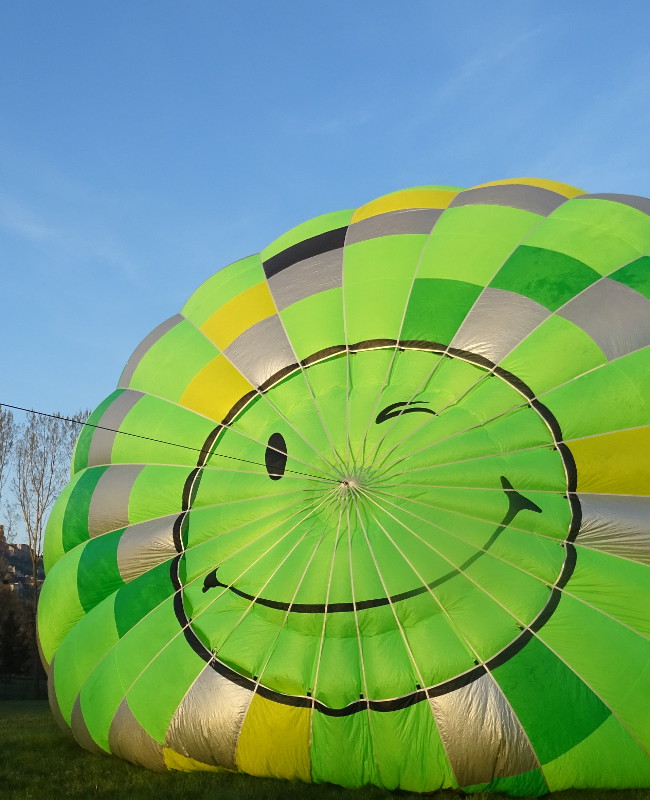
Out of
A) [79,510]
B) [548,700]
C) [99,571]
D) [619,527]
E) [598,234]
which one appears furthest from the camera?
[79,510]

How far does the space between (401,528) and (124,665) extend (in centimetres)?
203

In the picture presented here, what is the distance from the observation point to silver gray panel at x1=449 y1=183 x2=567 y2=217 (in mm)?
5461

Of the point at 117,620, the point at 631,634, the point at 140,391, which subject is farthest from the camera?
the point at 140,391

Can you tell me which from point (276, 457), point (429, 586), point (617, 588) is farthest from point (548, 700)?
point (276, 457)

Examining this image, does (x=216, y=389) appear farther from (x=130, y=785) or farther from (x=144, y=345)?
(x=130, y=785)

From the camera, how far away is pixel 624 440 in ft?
14.4

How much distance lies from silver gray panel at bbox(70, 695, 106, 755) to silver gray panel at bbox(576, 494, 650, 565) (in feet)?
11.0

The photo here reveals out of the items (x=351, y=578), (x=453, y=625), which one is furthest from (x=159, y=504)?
(x=453, y=625)

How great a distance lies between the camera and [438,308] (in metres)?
4.89

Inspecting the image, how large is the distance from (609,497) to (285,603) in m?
1.99

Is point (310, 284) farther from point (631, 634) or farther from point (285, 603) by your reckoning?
point (631, 634)

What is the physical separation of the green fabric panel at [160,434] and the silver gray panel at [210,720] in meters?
1.47

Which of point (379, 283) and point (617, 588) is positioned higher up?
point (379, 283)

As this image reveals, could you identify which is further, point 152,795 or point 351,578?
point 351,578
